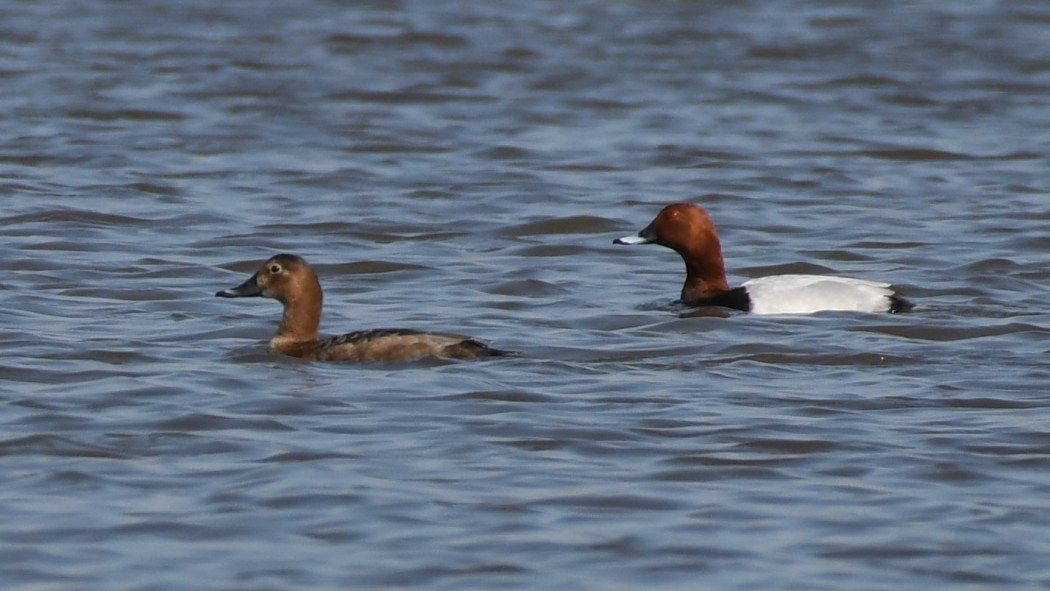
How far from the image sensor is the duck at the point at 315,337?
982 centimetres

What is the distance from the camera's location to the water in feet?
23.3

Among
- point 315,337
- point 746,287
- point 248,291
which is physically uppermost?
point 248,291

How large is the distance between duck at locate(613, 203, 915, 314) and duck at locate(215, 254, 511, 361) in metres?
1.99

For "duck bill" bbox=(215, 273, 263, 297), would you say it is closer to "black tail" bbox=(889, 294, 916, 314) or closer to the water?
the water

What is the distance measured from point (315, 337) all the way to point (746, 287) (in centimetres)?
284

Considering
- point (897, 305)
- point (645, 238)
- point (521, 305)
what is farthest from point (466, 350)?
point (645, 238)

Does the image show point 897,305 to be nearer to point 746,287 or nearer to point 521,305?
point 746,287

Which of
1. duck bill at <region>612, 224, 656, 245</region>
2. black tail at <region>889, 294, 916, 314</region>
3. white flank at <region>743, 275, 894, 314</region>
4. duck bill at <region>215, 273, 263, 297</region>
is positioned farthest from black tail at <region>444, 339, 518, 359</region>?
duck bill at <region>612, 224, 656, 245</region>

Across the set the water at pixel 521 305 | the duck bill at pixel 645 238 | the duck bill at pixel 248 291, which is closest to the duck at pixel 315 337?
the duck bill at pixel 248 291

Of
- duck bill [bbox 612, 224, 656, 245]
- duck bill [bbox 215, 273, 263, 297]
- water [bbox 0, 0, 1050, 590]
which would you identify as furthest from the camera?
duck bill [bbox 612, 224, 656, 245]

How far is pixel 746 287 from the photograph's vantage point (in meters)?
12.0

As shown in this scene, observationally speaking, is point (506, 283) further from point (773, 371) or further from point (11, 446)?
point (11, 446)

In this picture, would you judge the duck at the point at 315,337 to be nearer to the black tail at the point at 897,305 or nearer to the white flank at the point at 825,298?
the white flank at the point at 825,298

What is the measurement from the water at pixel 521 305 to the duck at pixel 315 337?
0.11 metres
